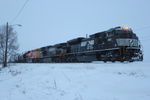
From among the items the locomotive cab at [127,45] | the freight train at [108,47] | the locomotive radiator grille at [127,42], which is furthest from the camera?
the locomotive radiator grille at [127,42]

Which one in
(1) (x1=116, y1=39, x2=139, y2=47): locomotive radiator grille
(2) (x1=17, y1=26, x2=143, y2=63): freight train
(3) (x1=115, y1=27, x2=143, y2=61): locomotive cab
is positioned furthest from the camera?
(1) (x1=116, y1=39, x2=139, y2=47): locomotive radiator grille

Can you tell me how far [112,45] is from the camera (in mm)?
20000

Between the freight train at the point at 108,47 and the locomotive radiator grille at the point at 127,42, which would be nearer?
the freight train at the point at 108,47

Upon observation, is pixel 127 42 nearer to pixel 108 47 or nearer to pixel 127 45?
pixel 127 45

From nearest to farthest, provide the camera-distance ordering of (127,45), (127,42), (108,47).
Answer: (127,45), (127,42), (108,47)

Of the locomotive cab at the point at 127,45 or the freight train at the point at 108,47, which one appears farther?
the freight train at the point at 108,47

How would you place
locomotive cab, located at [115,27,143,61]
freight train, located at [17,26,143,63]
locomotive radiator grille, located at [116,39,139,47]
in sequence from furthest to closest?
locomotive radiator grille, located at [116,39,139,47] → freight train, located at [17,26,143,63] → locomotive cab, located at [115,27,143,61]

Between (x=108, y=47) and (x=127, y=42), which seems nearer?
(x=127, y=42)

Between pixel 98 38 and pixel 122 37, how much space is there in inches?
153

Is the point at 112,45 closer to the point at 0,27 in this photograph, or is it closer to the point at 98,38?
the point at 98,38

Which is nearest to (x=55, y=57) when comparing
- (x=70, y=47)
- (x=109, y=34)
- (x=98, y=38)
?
(x=70, y=47)

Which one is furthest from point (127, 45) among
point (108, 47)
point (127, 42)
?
point (108, 47)

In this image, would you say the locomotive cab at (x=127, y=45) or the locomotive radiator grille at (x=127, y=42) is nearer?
the locomotive cab at (x=127, y=45)

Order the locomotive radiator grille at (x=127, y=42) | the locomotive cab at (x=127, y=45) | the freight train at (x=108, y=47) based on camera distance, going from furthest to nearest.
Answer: the locomotive radiator grille at (x=127, y=42) < the freight train at (x=108, y=47) < the locomotive cab at (x=127, y=45)
